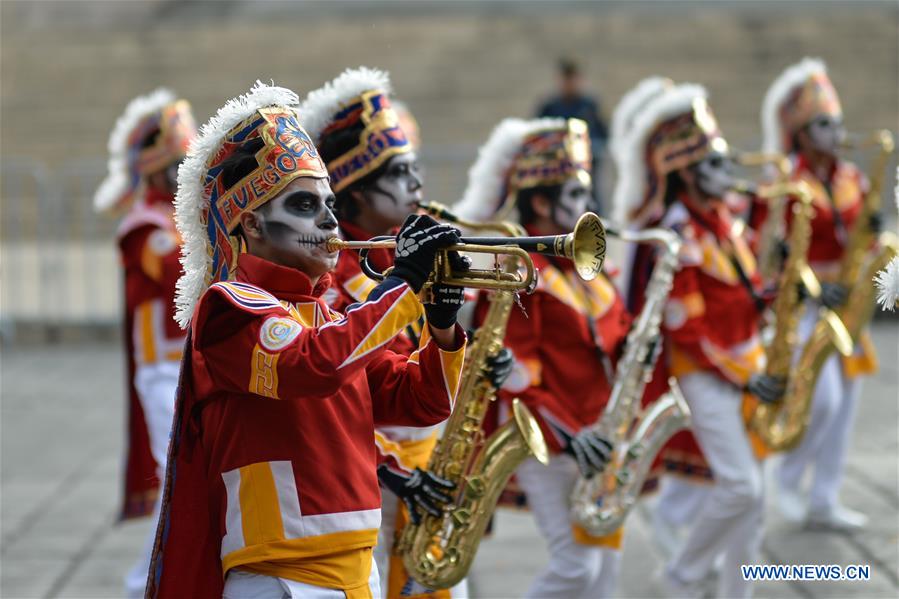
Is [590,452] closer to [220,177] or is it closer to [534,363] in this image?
[534,363]

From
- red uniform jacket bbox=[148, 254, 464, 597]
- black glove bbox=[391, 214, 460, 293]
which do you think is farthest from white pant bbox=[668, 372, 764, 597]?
black glove bbox=[391, 214, 460, 293]

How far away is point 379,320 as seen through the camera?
3.27 m

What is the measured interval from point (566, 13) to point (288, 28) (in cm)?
480

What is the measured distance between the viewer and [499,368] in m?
4.65

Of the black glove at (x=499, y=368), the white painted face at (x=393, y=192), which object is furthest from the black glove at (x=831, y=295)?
the white painted face at (x=393, y=192)

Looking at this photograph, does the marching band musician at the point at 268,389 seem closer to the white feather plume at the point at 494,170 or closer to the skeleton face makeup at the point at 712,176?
the white feather plume at the point at 494,170

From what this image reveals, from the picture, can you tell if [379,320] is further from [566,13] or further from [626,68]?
[566,13]

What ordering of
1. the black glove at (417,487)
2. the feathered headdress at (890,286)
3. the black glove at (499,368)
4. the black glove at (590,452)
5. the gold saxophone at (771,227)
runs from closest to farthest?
the feathered headdress at (890,286)
the black glove at (417,487)
the black glove at (499,368)
the black glove at (590,452)
the gold saxophone at (771,227)

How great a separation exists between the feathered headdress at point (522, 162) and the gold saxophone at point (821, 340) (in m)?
1.54

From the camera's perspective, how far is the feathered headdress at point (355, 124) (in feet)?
Answer: 15.7

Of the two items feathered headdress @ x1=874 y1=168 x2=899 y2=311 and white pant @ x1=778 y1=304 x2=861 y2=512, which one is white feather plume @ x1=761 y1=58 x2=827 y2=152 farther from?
feathered headdress @ x1=874 y1=168 x2=899 y2=311

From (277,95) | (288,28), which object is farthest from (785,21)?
(277,95)

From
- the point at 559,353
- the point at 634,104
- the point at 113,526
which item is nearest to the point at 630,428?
the point at 559,353

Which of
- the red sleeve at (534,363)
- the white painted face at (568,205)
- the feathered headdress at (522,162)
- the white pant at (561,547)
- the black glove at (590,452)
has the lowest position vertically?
the white pant at (561,547)
